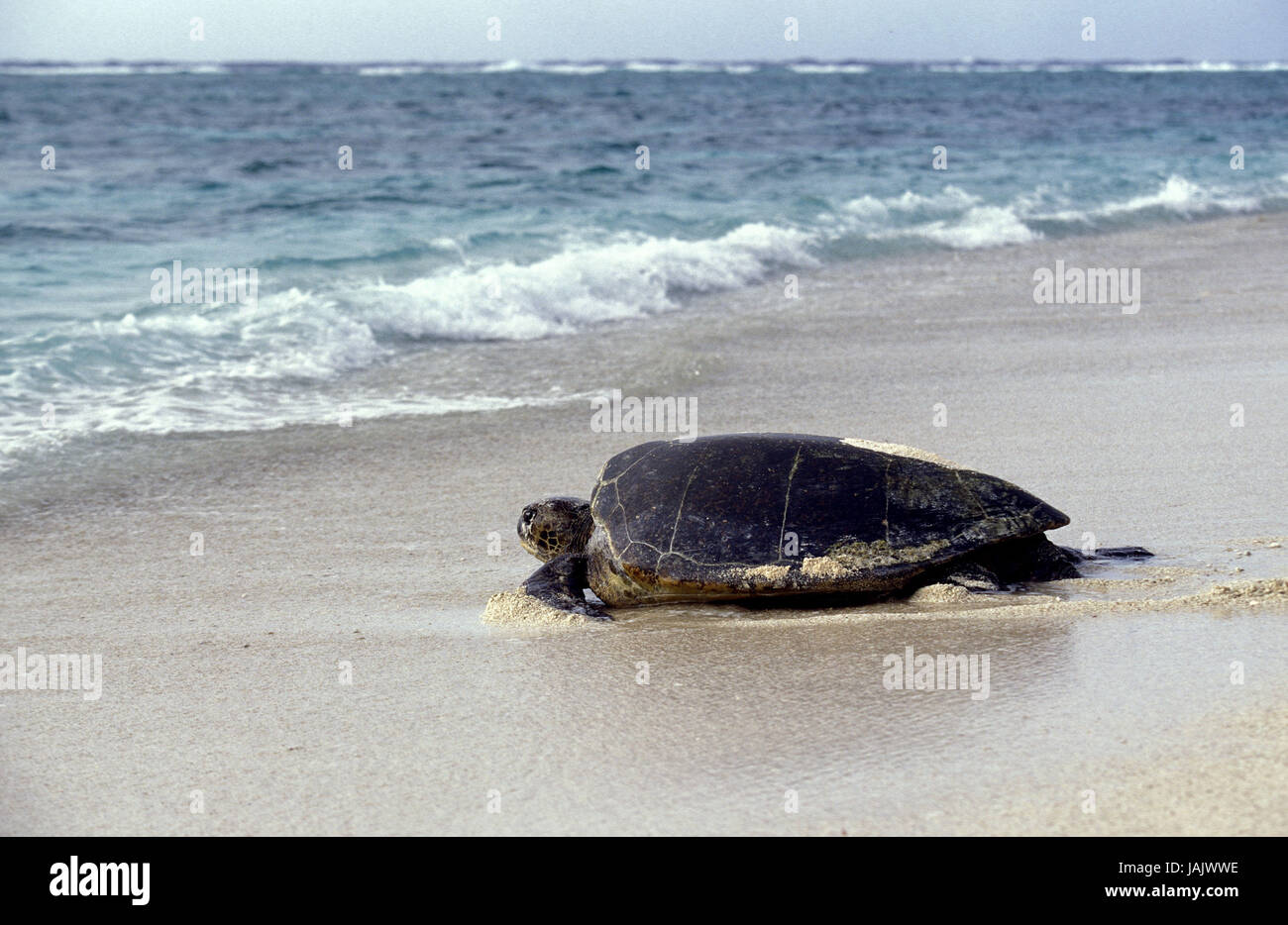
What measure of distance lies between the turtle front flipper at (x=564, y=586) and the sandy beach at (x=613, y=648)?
17cm

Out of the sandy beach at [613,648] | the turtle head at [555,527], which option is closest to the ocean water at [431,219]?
the sandy beach at [613,648]

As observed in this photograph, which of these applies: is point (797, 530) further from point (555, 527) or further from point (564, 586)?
point (555, 527)

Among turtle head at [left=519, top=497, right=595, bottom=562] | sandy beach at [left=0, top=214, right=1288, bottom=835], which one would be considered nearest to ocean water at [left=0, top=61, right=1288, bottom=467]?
sandy beach at [left=0, top=214, right=1288, bottom=835]

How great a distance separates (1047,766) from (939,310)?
752cm

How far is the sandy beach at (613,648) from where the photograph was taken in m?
2.50

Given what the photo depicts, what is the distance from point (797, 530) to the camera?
3805 mm

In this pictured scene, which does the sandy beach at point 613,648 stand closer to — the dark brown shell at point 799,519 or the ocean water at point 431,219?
the dark brown shell at point 799,519

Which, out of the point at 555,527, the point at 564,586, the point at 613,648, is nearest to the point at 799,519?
the point at 613,648

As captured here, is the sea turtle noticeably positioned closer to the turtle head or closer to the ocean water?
the turtle head

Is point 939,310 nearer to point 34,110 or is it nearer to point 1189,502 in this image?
point 1189,502

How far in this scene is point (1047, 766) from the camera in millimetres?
2535

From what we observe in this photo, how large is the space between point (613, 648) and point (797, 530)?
723 millimetres

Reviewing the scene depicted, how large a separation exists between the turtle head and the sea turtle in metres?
0.14

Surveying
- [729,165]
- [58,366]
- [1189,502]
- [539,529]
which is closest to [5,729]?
[539,529]
